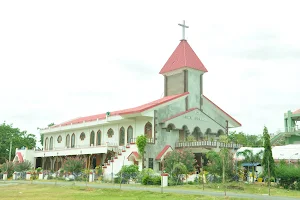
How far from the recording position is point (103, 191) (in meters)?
28.5

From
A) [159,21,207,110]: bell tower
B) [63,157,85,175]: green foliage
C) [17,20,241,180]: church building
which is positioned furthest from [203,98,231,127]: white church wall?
[63,157,85,175]: green foliage

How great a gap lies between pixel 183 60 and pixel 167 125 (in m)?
8.90

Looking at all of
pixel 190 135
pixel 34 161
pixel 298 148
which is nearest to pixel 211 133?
pixel 190 135

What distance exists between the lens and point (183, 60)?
48.7 m

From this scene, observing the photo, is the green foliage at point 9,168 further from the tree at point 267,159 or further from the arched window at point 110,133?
the tree at point 267,159

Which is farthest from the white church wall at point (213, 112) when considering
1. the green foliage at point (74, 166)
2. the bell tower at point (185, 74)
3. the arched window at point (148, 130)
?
the green foliage at point (74, 166)

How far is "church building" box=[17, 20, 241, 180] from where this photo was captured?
43219mm

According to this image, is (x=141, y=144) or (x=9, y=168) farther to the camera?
(x=9, y=168)

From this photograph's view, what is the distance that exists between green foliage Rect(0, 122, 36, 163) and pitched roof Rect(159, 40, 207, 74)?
1345 inches

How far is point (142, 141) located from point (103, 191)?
1394 centimetres

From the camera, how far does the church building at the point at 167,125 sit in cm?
4322

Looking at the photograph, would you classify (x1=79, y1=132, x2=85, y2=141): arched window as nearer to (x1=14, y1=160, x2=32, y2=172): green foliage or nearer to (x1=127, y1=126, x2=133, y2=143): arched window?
(x1=14, y1=160, x2=32, y2=172): green foliage

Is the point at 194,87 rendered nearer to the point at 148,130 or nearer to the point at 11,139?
the point at 148,130

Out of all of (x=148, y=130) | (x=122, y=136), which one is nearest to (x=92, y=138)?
(x=122, y=136)
